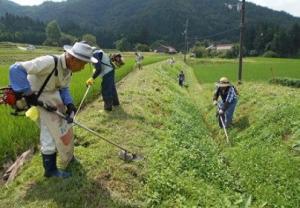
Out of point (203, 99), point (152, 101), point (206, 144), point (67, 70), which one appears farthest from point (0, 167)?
point (203, 99)

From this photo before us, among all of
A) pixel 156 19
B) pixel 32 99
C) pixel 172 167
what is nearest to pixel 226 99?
pixel 172 167

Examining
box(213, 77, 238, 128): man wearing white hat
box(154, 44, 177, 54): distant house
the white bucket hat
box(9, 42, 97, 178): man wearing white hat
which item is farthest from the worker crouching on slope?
box(154, 44, 177, 54): distant house

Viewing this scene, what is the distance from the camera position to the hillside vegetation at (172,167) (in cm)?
579

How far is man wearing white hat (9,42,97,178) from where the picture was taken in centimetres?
562

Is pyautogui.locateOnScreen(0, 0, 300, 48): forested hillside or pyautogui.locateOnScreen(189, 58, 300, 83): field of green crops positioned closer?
pyautogui.locateOnScreen(189, 58, 300, 83): field of green crops

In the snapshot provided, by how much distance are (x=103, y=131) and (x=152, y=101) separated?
502cm

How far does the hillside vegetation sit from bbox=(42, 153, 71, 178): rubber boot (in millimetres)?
131

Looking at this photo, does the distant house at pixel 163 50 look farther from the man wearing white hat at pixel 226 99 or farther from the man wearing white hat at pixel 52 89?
the man wearing white hat at pixel 52 89

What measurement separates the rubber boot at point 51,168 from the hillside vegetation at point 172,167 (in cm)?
13

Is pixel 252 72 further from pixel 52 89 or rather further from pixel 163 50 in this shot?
pixel 163 50

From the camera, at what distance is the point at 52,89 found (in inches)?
244

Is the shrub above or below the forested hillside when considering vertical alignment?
below

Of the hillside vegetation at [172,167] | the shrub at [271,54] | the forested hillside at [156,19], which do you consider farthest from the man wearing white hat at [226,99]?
the forested hillside at [156,19]

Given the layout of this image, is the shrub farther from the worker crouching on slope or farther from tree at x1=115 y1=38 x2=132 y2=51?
the worker crouching on slope
